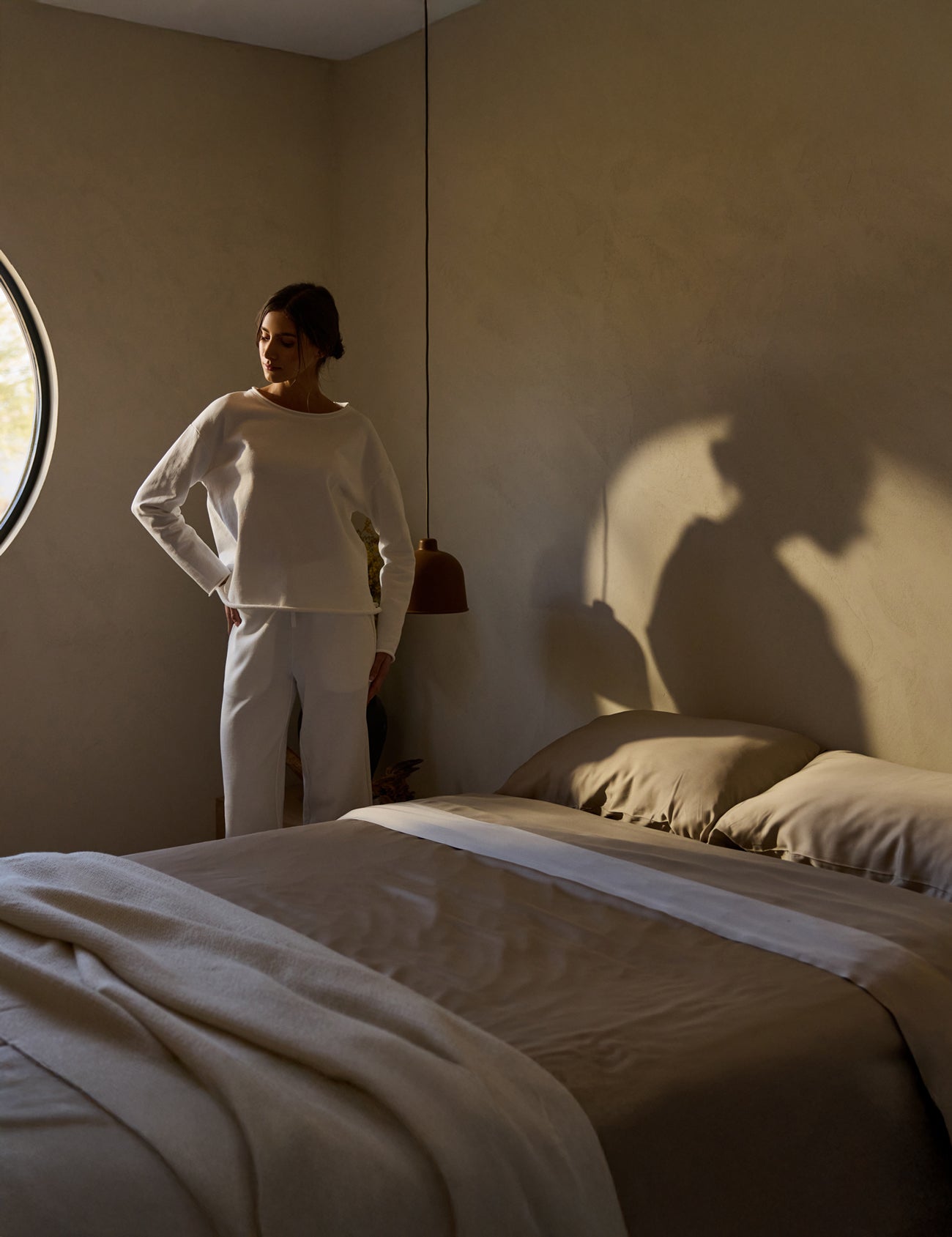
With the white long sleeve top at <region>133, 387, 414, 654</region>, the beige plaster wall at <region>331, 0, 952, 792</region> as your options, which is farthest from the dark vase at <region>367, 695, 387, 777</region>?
the white long sleeve top at <region>133, 387, 414, 654</region>

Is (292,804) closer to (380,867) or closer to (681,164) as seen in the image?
(380,867)

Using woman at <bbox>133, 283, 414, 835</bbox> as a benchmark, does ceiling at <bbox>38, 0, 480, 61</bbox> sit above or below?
above

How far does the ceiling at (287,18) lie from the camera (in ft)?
11.7

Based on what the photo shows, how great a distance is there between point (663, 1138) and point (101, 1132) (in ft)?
2.03

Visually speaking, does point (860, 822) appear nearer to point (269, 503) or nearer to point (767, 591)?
point (767, 591)

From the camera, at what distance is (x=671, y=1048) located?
1506 millimetres

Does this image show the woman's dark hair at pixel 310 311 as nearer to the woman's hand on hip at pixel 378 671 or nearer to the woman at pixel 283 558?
the woman at pixel 283 558

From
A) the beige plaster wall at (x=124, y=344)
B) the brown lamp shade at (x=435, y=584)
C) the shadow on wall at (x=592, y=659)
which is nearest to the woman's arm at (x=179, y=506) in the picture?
the brown lamp shade at (x=435, y=584)

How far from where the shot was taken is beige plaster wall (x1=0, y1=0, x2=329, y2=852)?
141 inches

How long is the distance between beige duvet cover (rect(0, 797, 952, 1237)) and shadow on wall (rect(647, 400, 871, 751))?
2.48 ft

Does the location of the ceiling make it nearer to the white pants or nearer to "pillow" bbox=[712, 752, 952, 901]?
the white pants

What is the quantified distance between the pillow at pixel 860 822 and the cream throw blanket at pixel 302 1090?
40.0 inches

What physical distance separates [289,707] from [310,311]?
999 millimetres

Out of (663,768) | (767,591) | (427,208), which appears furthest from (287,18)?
(663,768)
